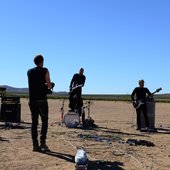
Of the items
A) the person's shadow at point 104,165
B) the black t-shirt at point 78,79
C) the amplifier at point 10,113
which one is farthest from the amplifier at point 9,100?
the person's shadow at point 104,165

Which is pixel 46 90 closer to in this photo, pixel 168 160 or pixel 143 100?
pixel 168 160

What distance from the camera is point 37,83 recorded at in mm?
10547

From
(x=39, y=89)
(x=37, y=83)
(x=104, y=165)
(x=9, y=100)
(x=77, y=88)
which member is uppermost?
(x=77, y=88)

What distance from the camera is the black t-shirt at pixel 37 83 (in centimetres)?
1051

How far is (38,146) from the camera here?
35.0 ft

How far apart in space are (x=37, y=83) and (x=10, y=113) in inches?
298

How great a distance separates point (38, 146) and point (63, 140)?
212cm

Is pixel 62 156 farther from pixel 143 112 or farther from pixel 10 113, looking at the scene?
pixel 10 113

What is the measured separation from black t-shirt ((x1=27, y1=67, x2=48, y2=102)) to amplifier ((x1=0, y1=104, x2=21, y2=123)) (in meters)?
7.33

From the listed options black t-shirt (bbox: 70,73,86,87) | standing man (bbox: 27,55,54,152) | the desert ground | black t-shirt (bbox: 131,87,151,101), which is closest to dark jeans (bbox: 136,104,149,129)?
black t-shirt (bbox: 131,87,151,101)

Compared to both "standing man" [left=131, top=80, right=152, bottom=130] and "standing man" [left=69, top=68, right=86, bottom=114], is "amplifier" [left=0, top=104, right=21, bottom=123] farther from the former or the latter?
"standing man" [left=131, top=80, right=152, bottom=130]

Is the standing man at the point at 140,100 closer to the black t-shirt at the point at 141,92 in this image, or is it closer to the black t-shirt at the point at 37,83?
the black t-shirt at the point at 141,92

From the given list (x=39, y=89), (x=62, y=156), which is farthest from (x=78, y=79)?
(x=62, y=156)

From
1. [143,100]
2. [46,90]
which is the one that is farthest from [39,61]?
Answer: [143,100]
